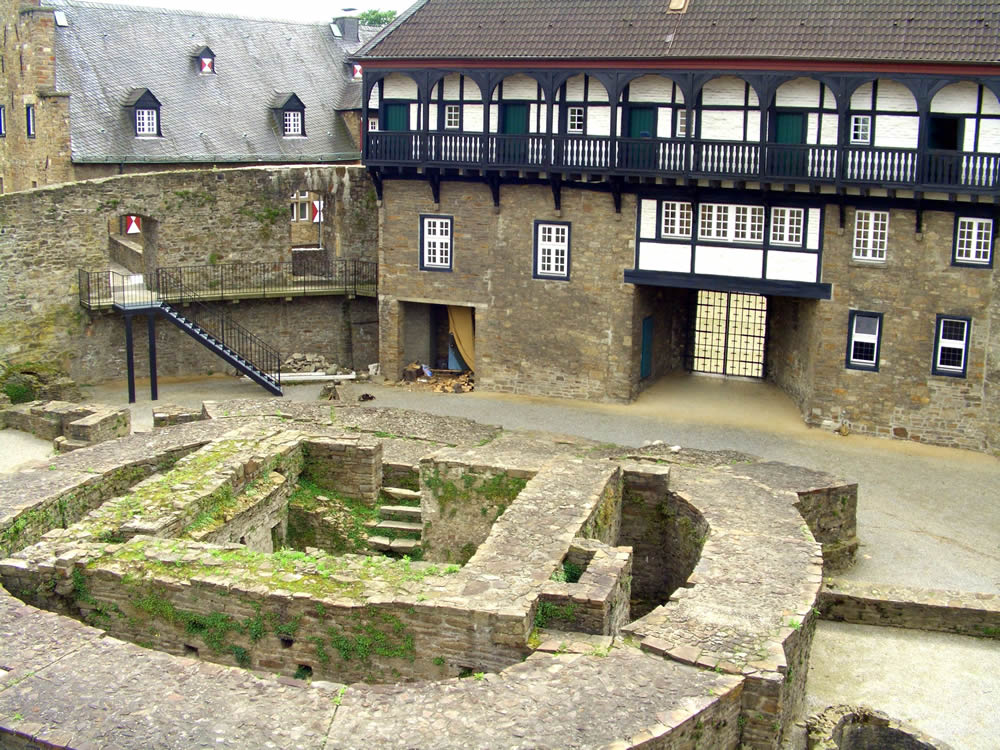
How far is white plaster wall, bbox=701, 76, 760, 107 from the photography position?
28.4 meters

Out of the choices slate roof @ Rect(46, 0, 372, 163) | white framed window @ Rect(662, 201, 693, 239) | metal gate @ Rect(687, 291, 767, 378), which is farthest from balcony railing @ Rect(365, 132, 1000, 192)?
slate roof @ Rect(46, 0, 372, 163)

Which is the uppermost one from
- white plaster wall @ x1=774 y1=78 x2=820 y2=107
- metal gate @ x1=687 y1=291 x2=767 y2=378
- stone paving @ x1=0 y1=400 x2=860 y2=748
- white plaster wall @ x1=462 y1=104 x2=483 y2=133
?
white plaster wall @ x1=774 y1=78 x2=820 y2=107

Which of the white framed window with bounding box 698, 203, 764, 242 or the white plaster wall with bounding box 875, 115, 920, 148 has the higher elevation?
the white plaster wall with bounding box 875, 115, 920, 148

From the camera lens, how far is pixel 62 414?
93.4ft

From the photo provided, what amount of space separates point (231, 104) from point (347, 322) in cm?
1085

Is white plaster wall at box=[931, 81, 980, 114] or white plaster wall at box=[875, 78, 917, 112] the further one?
white plaster wall at box=[875, 78, 917, 112]

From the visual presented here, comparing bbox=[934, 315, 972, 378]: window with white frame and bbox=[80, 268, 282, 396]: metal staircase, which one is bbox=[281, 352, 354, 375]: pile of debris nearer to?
bbox=[80, 268, 282, 396]: metal staircase

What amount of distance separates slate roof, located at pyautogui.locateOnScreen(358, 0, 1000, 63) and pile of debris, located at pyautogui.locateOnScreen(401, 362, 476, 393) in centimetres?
787

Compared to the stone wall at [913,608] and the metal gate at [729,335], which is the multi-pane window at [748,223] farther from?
the stone wall at [913,608]

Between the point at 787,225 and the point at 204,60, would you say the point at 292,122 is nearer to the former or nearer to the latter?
the point at 204,60

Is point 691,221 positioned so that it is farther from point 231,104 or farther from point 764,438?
point 231,104

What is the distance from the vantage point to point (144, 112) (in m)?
40.7

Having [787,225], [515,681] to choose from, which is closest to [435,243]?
[787,225]

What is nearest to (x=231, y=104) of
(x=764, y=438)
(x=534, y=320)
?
(x=534, y=320)
